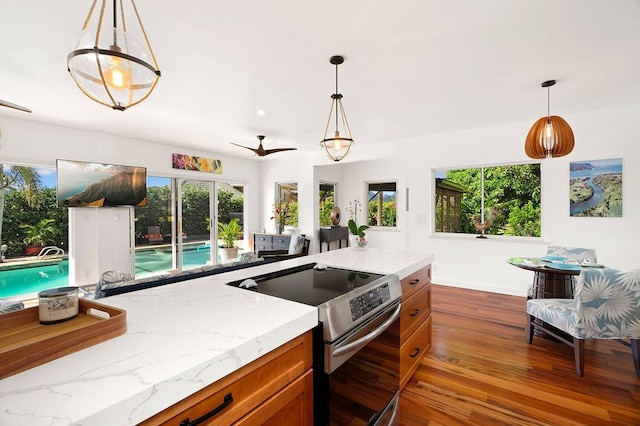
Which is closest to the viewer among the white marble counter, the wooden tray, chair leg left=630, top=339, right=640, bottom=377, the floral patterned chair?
the white marble counter

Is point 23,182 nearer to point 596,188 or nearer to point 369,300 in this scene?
point 369,300

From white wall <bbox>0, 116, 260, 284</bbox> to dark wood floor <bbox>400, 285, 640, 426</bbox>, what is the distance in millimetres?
5091

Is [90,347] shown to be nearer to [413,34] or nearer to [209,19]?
[209,19]

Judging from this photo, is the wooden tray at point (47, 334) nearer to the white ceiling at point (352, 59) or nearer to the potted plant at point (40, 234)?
the white ceiling at point (352, 59)

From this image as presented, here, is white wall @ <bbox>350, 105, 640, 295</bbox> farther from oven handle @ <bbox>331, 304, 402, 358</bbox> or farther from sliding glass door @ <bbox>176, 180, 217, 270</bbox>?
sliding glass door @ <bbox>176, 180, 217, 270</bbox>

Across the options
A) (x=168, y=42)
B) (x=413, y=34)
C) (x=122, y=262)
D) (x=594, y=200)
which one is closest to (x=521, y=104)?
(x=594, y=200)

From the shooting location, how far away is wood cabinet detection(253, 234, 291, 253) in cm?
653

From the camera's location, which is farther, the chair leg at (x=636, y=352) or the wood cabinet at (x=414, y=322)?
the chair leg at (x=636, y=352)

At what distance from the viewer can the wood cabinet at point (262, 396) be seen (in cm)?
77

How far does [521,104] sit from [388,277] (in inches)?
127

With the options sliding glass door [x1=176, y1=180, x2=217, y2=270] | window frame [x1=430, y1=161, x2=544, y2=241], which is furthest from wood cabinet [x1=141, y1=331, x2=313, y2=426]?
sliding glass door [x1=176, y1=180, x2=217, y2=270]

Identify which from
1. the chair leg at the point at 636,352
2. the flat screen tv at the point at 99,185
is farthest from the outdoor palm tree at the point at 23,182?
the chair leg at the point at 636,352

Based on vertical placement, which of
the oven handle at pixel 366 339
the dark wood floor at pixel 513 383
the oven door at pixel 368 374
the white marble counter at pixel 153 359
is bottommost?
the dark wood floor at pixel 513 383

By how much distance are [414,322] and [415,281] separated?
30 cm
